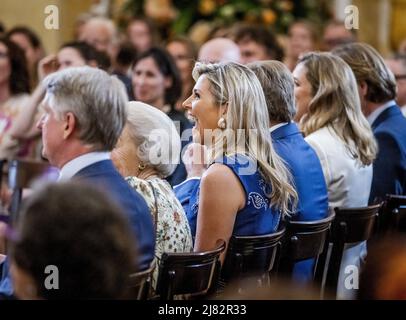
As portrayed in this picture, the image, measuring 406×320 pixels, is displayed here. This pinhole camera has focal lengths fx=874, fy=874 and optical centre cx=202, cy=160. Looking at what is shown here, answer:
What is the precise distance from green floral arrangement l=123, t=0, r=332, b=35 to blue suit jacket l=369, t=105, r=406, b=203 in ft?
13.4

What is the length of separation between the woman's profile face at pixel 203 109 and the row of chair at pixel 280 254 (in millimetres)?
468

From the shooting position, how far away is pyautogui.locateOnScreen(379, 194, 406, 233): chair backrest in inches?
147

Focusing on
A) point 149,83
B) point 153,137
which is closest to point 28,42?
point 149,83

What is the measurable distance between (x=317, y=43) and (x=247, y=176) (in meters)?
4.79

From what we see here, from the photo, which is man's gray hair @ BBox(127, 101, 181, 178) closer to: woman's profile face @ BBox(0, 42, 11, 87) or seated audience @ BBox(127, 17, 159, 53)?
woman's profile face @ BBox(0, 42, 11, 87)

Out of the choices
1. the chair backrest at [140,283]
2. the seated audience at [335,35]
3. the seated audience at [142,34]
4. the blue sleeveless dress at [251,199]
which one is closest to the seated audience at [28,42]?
the seated audience at [142,34]

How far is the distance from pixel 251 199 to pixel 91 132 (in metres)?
0.74

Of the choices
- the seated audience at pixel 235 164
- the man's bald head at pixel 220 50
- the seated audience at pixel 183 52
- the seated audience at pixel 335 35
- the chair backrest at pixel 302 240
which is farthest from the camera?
the seated audience at pixel 335 35

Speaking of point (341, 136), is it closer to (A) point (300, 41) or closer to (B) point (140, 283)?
(B) point (140, 283)

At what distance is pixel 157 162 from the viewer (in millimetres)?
3158

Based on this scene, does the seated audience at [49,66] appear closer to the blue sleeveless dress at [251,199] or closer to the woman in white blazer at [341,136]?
the woman in white blazer at [341,136]

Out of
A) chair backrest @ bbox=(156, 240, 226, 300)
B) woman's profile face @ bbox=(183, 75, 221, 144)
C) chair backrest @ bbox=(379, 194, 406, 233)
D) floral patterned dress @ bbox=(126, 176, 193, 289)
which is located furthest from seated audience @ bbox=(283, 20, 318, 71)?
chair backrest @ bbox=(156, 240, 226, 300)

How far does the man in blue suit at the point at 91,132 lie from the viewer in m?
2.59
